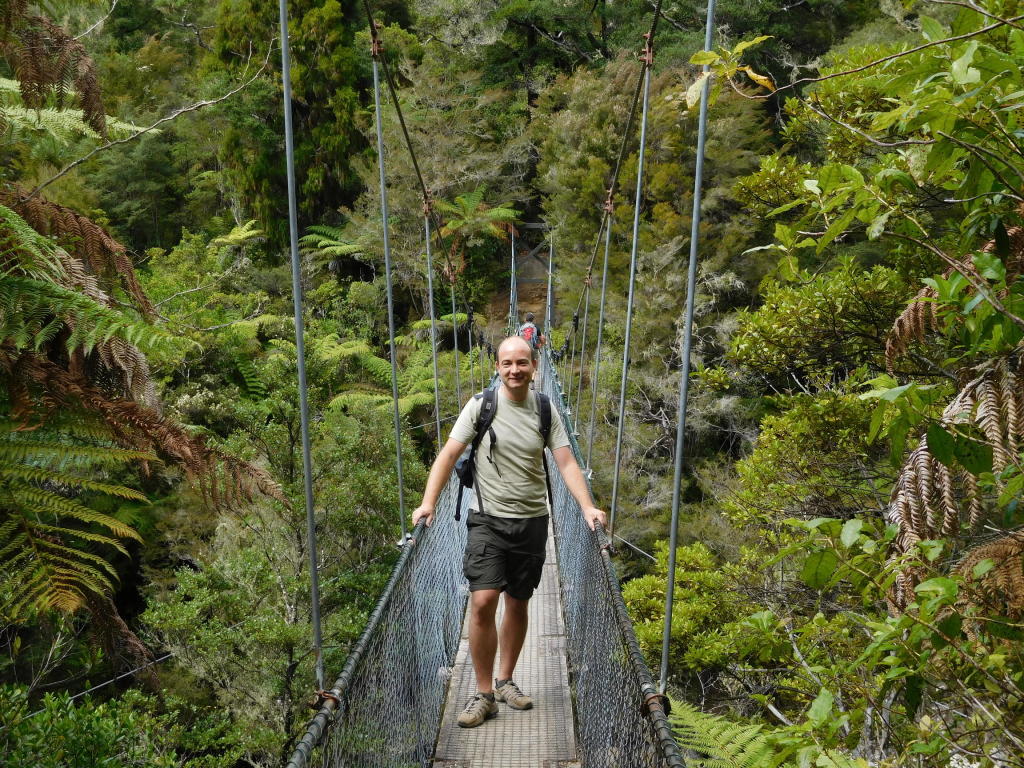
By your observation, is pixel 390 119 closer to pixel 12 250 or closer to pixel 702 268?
pixel 702 268

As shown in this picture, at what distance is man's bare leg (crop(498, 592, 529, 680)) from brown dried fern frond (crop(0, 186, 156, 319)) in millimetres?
1014

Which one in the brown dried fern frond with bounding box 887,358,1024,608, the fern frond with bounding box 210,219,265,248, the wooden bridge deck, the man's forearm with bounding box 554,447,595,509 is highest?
the fern frond with bounding box 210,219,265,248

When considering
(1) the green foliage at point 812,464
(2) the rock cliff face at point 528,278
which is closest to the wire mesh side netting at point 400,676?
(1) the green foliage at point 812,464

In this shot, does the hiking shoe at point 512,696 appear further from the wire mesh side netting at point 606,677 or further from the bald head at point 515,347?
the bald head at point 515,347

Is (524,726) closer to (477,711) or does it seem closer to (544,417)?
(477,711)

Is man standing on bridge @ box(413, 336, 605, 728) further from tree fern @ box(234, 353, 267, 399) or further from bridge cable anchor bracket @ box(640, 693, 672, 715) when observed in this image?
tree fern @ box(234, 353, 267, 399)

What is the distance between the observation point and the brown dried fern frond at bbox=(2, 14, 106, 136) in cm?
144

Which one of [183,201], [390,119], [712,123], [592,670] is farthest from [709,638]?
[183,201]

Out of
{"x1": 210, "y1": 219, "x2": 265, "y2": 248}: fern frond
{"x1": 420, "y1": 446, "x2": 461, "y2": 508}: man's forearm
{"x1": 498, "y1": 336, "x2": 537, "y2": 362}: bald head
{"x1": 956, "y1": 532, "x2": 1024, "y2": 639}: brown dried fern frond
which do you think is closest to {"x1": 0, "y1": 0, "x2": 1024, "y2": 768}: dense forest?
{"x1": 956, "y1": 532, "x2": 1024, "y2": 639}: brown dried fern frond

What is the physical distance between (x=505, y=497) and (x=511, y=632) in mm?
359

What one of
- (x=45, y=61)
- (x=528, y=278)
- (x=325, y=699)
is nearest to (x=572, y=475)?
(x=325, y=699)

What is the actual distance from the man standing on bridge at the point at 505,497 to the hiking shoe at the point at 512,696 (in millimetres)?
83

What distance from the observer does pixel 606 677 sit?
1484 millimetres

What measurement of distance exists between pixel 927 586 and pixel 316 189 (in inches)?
520
